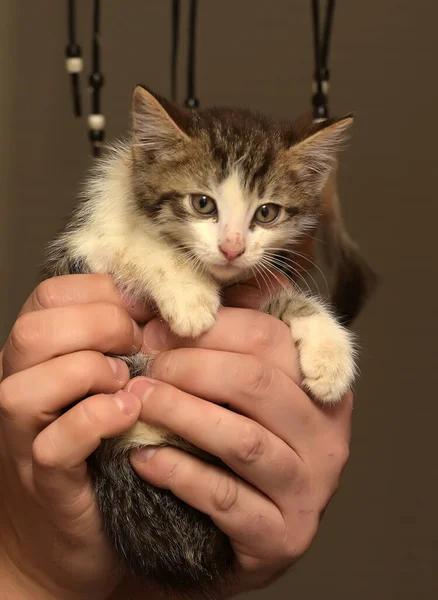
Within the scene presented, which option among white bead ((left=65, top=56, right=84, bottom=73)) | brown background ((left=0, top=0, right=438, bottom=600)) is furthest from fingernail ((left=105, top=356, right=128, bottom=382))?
brown background ((left=0, top=0, right=438, bottom=600))

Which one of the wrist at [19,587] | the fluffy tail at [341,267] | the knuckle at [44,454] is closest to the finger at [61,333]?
the knuckle at [44,454]

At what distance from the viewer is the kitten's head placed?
92 centimetres

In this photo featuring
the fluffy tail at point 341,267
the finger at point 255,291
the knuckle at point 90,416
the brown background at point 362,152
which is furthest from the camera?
the brown background at point 362,152

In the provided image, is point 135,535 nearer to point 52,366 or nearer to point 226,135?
point 52,366

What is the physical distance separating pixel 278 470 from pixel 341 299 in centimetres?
44

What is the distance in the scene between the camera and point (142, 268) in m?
0.93

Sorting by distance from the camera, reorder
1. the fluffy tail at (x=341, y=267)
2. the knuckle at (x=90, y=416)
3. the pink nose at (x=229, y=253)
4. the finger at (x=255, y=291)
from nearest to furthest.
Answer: the knuckle at (x=90, y=416) < the pink nose at (x=229, y=253) < the finger at (x=255, y=291) < the fluffy tail at (x=341, y=267)

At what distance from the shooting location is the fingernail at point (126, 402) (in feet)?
2.65

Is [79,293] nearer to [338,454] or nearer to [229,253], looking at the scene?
[229,253]

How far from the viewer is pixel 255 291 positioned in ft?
3.30

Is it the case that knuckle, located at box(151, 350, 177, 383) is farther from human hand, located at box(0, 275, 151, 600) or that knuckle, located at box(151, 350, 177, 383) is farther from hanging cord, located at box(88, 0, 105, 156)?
hanging cord, located at box(88, 0, 105, 156)

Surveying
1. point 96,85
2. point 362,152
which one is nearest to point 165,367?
point 96,85

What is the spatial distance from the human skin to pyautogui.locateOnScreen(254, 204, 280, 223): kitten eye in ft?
0.47

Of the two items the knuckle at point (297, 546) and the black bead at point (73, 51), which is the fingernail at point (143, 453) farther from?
the black bead at point (73, 51)
